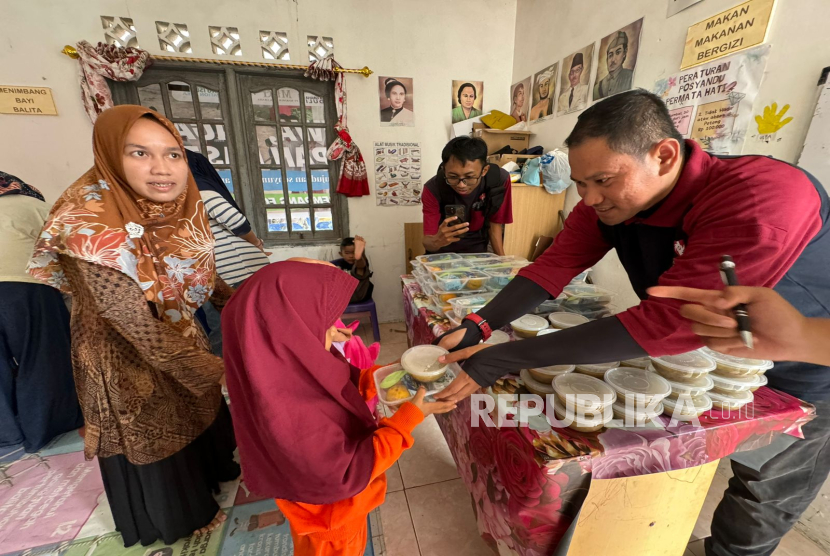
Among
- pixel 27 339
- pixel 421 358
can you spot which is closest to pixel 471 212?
pixel 421 358

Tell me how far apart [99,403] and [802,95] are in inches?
119

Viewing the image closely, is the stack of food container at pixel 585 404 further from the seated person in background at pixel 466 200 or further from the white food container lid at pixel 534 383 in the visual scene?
the seated person in background at pixel 466 200

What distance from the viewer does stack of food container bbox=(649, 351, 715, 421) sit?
840 millimetres

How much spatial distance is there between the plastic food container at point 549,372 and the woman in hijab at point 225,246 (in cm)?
140

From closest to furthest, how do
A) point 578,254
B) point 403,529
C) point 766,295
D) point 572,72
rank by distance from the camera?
1. point 766,295
2. point 578,254
3. point 403,529
4. point 572,72

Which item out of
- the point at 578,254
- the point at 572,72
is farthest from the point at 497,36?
the point at 578,254

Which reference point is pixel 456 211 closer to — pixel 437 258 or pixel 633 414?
pixel 437 258

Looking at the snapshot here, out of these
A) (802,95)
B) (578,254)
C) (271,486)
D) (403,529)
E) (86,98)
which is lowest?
(403,529)

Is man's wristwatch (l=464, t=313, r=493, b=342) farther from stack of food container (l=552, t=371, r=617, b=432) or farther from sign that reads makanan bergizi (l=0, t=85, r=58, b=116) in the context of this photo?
sign that reads makanan bergizi (l=0, t=85, r=58, b=116)

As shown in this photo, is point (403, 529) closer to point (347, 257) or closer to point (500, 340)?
point (500, 340)

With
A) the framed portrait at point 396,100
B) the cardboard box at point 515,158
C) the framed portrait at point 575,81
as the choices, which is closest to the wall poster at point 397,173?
the framed portrait at point 396,100

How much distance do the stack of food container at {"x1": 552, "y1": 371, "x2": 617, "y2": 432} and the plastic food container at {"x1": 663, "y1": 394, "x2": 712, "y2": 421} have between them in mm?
152

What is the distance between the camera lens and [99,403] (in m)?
1.12

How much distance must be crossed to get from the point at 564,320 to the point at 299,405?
0.99 m
